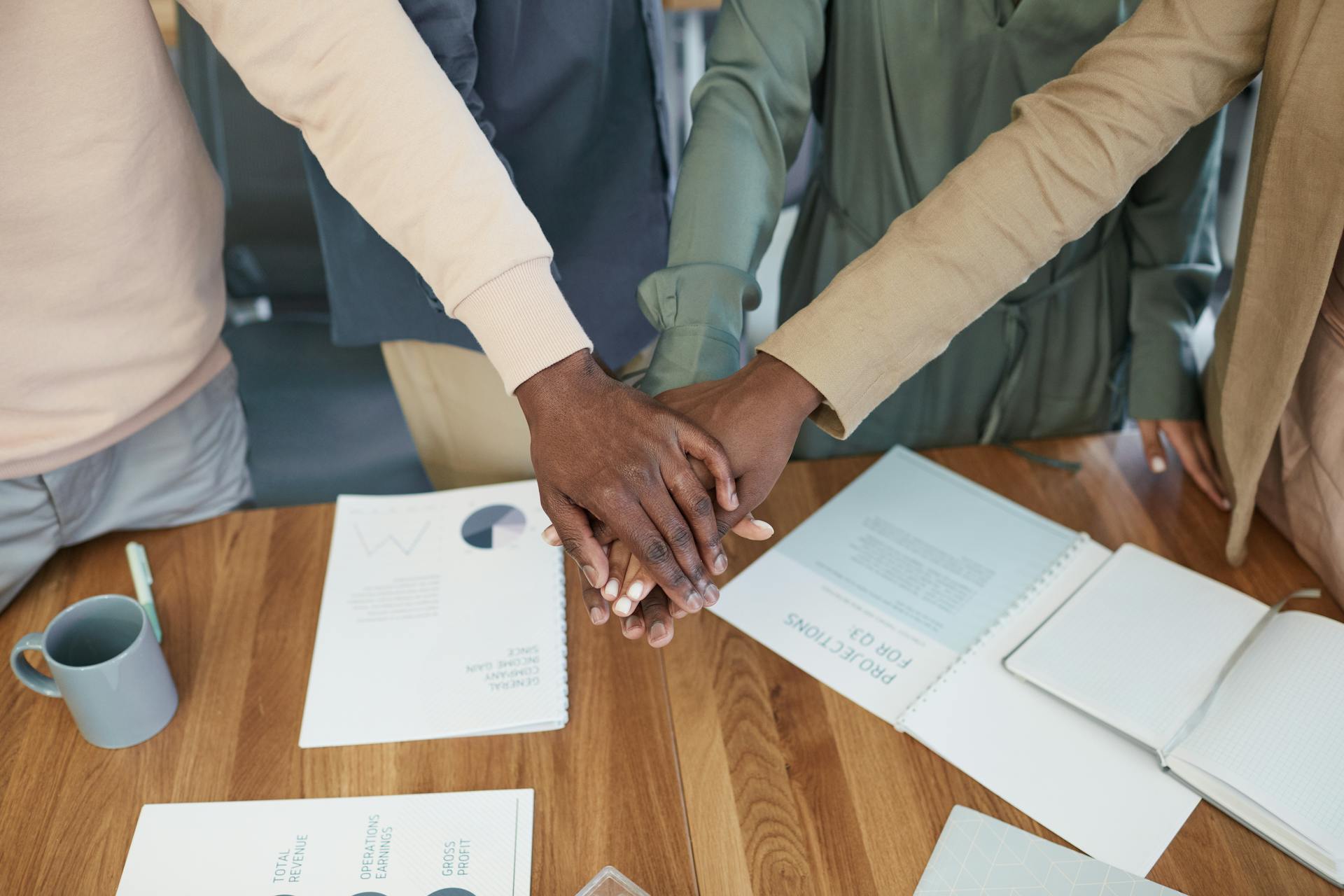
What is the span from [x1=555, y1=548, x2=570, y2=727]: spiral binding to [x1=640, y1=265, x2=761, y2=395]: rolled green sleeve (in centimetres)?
21

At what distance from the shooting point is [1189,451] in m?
1.16

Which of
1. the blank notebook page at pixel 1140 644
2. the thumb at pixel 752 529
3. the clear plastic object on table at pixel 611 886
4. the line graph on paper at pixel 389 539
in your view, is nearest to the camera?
the clear plastic object on table at pixel 611 886

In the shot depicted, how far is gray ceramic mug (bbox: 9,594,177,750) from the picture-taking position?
87 cm

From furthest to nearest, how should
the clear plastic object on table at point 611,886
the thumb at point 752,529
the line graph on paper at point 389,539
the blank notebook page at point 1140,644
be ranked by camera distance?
1. the line graph on paper at point 389,539
2. the thumb at point 752,529
3. the blank notebook page at point 1140,644
4. the clear plastic object on table at point 611,886

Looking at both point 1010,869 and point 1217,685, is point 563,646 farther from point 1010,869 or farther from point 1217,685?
point 1217,685

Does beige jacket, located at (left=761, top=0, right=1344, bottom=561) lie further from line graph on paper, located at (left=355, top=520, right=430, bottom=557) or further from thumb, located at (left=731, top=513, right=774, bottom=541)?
line graph on paper, located at (left=355, top=520, right=430, bottom=557)

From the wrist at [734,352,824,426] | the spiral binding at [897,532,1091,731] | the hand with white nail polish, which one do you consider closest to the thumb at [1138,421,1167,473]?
the hand with white nail polish

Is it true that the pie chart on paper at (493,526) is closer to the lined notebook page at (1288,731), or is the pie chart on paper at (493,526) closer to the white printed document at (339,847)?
the white printed document at (339,847)

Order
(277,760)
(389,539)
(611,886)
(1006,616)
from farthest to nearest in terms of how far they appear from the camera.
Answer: (389,539)
(1006,616)
(277,760)
(611,886)

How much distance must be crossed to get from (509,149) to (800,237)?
1.29ft

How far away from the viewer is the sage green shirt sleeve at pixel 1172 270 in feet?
3.78

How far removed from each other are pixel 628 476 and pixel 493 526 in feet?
0.81

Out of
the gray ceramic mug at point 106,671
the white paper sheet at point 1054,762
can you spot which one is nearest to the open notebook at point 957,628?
the white paper sheet at point 1054,762

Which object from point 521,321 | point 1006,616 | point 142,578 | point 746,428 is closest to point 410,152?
point 521,321
